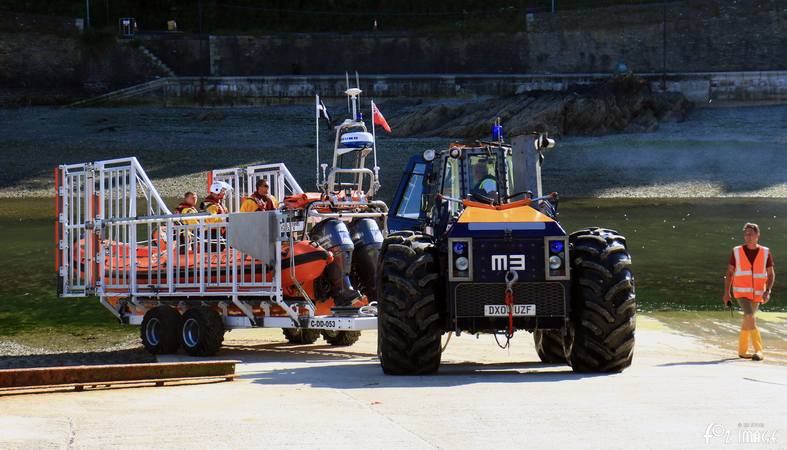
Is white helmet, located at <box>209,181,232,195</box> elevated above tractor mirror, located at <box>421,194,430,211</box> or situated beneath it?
elevated above

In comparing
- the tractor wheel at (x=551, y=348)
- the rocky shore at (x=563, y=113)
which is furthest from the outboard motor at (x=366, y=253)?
the rocky shore at (x=563, y=113)

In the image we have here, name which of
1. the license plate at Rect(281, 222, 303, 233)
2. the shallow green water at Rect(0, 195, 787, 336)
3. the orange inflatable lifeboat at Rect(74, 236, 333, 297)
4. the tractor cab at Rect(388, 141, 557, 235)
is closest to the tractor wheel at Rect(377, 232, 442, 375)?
the tractor cab at Rect(388, 141, 557, 235)

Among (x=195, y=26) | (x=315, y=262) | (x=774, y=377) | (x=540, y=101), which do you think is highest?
(x=195, y=26)

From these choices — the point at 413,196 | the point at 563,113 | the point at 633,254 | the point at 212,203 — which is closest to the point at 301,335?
the point at 212,203

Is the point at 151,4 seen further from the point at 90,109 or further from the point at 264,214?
the point at 264,214

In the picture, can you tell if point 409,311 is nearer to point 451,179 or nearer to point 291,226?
point 451,179

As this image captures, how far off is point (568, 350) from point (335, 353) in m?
3.65

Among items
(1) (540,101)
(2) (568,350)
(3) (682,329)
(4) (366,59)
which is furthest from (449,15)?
(2) (568,350)

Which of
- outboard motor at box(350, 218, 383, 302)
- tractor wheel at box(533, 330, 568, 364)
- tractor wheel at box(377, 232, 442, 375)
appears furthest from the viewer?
outboard motor at box(350, 218, 383, 302)

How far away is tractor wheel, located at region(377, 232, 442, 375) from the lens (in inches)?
455

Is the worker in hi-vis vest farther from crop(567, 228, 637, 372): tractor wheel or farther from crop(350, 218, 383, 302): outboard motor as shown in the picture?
crop(350, 218, 383, 302): outboard motor

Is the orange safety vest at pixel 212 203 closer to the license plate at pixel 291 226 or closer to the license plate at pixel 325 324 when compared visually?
the license plate at pixel 291 226

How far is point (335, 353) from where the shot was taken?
15633 mm
